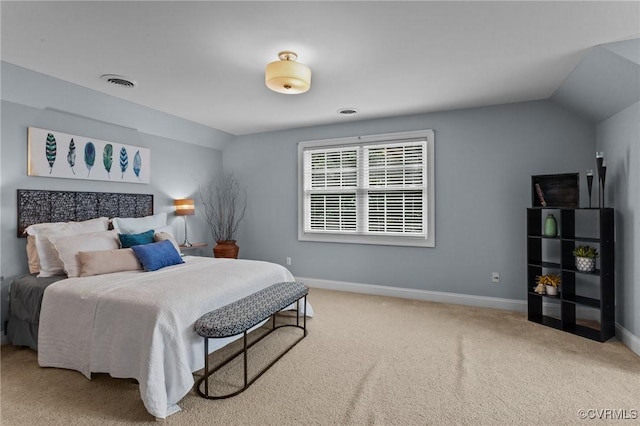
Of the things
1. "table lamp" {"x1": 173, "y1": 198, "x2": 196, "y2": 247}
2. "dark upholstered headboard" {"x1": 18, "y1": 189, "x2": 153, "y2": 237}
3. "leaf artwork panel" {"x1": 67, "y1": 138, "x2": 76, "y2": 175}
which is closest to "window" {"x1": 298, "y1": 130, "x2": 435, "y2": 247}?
"table lamp" {"x1": 173, "y1": 198, "x2": 196, "y2": 247}

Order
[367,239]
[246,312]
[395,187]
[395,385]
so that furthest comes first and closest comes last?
1. [367,239]
2. [395,187]
3. [246,312]
4. [395,385]

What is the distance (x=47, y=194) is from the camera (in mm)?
3266

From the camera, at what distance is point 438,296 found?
4.21 meters

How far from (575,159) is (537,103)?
75 centimetres

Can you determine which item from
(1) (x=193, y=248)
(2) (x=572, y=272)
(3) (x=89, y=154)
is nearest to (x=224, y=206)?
(1) (x=193, y=248)

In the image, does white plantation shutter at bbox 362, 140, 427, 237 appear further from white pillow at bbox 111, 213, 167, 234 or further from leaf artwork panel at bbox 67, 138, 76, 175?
leaf artwork panel at bbox 67, 138, 76, 175

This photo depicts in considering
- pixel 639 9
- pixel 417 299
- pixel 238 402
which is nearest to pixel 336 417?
pixel 238 402

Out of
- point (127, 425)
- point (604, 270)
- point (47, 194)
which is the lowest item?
point (127, 425)

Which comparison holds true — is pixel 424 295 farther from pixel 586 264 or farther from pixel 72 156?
pixel 72 156

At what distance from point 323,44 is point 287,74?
1.14 feet

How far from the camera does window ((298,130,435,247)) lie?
4.33 m

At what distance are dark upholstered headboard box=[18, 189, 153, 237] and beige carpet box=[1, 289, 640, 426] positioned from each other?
1.21 meters

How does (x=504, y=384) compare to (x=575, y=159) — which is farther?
(x=575, y=159)

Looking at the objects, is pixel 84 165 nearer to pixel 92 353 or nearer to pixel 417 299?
pixel 92 353
